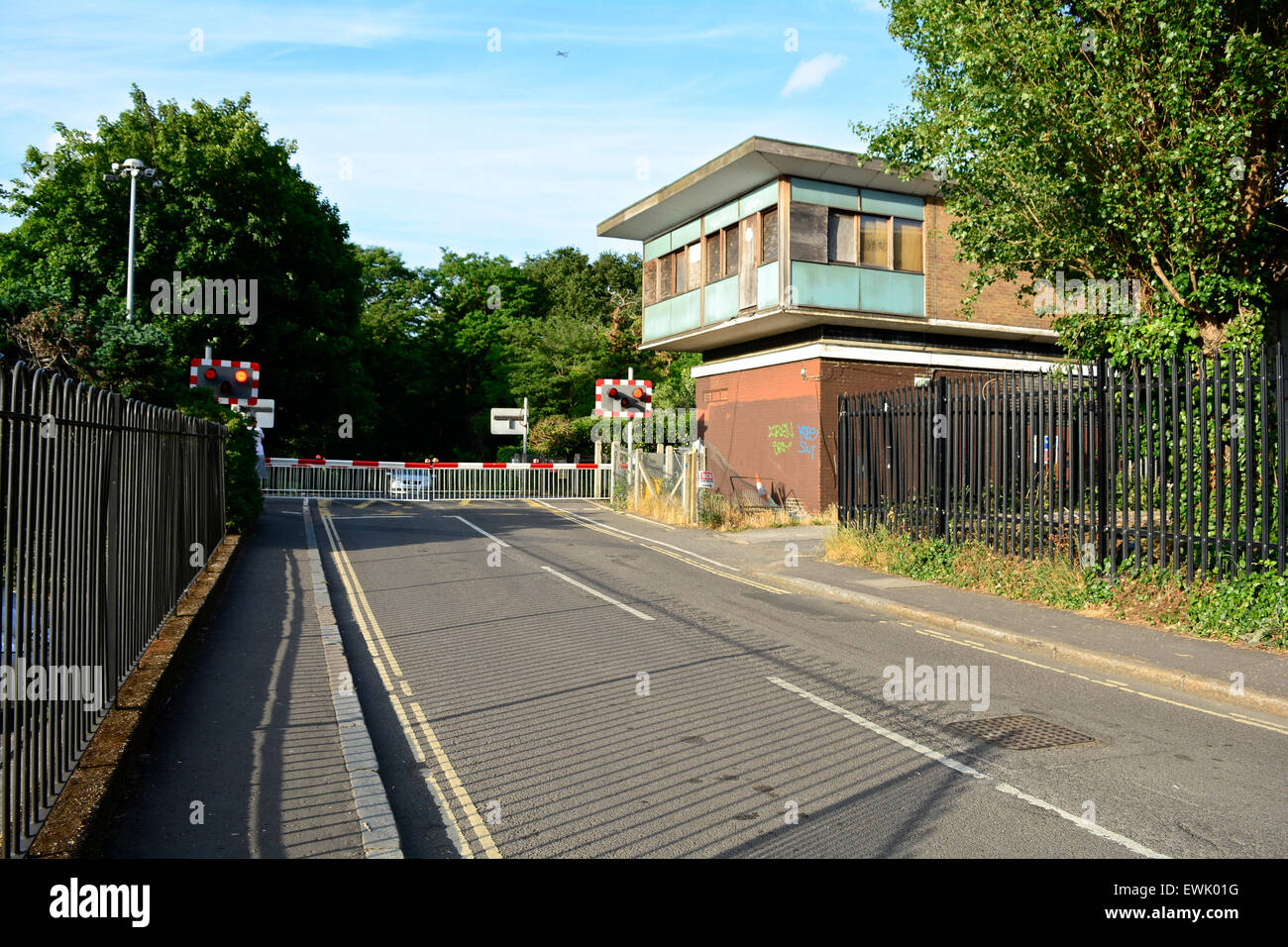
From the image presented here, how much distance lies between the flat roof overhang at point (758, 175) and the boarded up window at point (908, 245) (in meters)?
0.76

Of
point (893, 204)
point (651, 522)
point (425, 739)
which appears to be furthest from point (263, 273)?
point (425, 739)

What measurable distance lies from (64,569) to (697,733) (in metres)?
3.85

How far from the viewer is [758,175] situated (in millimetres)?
22625

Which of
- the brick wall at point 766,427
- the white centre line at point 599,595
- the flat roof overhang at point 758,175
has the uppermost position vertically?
the flat roof overhang at point 758,175

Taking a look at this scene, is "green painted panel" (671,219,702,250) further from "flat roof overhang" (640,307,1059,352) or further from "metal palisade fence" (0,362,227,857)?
"metal palisade fence" (0,362,227,857)

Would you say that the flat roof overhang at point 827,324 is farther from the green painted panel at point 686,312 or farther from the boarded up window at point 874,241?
the boarded up window at point 874,241

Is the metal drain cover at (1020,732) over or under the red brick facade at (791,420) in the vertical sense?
under

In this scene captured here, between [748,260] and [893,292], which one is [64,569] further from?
[893,292]

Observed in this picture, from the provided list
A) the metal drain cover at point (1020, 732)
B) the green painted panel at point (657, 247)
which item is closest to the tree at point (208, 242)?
the green painted panel at point (657, 247)

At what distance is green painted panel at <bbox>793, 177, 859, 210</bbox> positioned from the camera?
72.9 ft

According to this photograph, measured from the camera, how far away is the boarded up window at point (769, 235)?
22453 mm

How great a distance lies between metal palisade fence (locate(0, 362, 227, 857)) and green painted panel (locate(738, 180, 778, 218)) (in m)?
17.3

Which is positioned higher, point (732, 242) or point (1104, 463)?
point (732, 242)

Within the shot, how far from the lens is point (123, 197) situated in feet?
114
